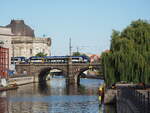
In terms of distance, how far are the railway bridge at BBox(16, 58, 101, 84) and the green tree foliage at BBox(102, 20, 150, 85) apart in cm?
7359

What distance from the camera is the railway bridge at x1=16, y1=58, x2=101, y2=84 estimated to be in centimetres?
13462

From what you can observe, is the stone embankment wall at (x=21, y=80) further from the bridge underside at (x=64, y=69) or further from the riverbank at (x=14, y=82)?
the bridge underside at (x=64, y=69)

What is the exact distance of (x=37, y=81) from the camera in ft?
474

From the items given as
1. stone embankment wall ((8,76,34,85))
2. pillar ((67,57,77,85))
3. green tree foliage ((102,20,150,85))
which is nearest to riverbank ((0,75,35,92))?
stone embankment wall ((8,76,34,85))

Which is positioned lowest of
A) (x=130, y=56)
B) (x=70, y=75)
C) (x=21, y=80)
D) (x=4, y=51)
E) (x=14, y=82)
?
(x=14, y=82)

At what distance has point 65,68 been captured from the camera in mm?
139375

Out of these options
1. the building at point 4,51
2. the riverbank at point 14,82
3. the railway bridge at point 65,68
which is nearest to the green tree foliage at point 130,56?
the riverbank at point 14,82

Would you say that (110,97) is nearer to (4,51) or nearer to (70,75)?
(4,51)

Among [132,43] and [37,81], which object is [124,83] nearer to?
[132,43]

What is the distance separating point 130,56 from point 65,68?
8787 cm

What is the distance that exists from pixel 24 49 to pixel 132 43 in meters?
145

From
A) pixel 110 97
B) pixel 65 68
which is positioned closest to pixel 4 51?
pixel 65 68

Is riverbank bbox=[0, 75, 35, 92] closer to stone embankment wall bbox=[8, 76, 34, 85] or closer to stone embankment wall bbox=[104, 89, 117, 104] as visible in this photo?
stone embankment wall bbox=[8, 76, 34, 85]

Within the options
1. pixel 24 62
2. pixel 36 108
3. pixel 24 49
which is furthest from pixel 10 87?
pixel 24 49
